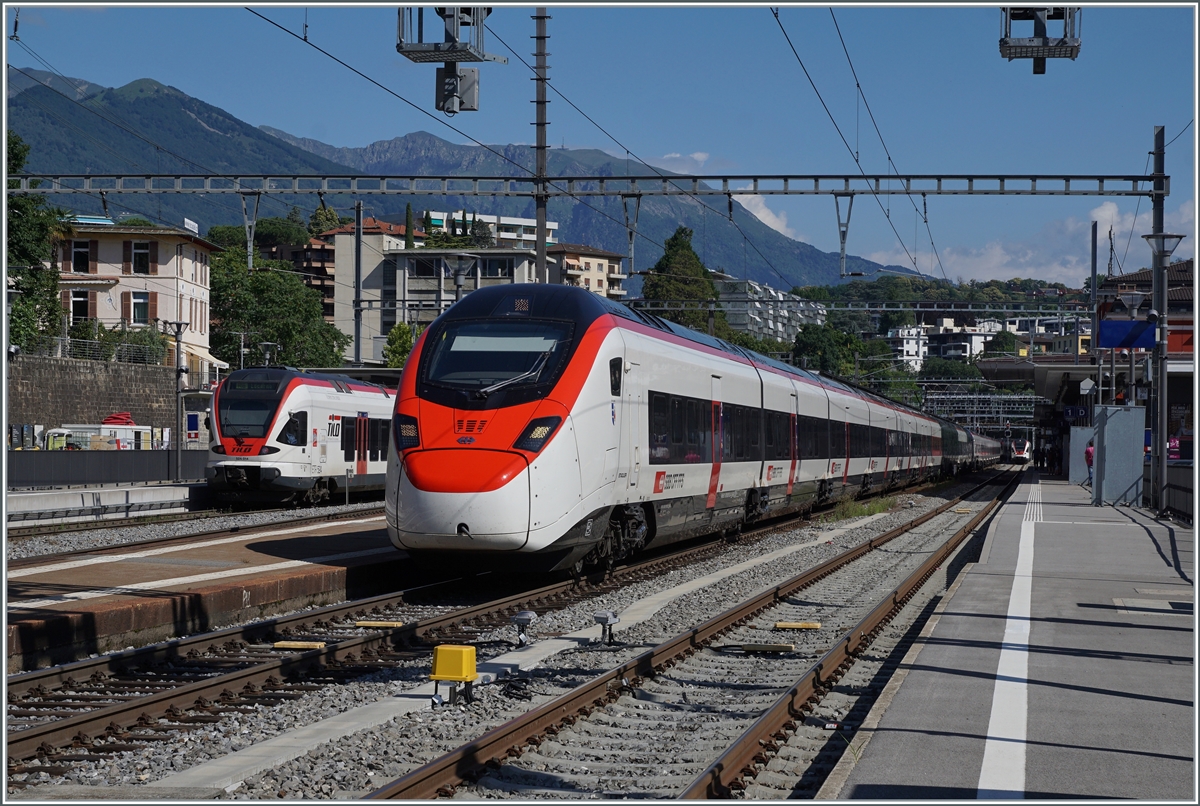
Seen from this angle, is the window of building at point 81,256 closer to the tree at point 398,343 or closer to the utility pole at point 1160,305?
the tree at point 398,343

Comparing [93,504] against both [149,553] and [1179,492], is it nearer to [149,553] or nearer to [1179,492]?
[149,553]

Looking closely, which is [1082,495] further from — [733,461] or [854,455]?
[733,461]

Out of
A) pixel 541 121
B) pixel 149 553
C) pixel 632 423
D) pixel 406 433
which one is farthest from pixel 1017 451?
pixel 406 433

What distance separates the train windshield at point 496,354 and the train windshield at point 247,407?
42.8 feet

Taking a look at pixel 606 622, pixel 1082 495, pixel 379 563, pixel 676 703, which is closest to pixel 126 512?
pixel 379 563

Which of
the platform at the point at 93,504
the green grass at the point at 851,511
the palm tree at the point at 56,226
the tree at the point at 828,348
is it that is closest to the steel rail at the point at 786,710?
the green grass at the point at 851,511

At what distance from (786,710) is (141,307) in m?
72.4

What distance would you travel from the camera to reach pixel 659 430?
16297mm

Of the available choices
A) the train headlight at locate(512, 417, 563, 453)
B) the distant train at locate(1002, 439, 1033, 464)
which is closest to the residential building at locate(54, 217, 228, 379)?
the train headlight at locate(512, 417, 563, 453)

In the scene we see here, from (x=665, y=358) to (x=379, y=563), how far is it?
4.48 metres

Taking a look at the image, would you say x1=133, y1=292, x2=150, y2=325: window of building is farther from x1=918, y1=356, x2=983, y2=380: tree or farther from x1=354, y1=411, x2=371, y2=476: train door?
x1=918, y1=356, x2=983, y2=380: tree

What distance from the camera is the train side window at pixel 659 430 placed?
52.6 ft

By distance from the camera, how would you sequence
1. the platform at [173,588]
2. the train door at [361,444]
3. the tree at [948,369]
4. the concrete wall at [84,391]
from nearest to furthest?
the platform at [173,588] < the train door at [361,444] < the concrete wall at [84,391] < the tree at [948,369]

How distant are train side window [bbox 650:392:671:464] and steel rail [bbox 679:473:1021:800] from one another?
340 cm
